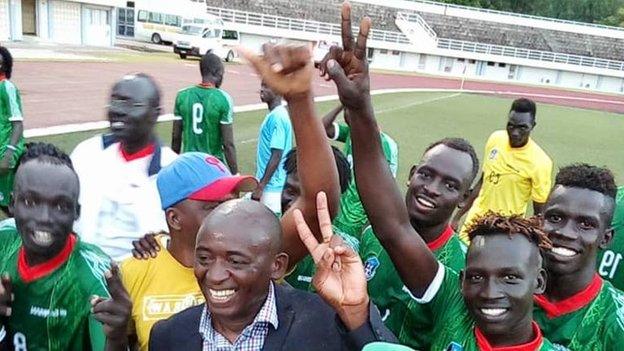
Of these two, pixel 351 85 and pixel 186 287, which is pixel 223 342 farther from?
pixel 351 85

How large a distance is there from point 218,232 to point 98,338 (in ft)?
2.69

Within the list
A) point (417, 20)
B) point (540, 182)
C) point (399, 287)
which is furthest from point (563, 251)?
point (417, 20)

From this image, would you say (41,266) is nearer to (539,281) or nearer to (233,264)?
(233,264)

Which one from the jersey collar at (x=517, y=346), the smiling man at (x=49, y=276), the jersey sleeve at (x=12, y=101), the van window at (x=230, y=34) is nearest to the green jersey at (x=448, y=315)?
the jersey collar at (x=517, y=346)

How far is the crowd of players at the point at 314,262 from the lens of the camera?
1835mm

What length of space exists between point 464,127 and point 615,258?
15765 mm

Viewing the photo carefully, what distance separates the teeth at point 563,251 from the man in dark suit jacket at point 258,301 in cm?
103

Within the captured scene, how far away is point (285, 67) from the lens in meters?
2.11

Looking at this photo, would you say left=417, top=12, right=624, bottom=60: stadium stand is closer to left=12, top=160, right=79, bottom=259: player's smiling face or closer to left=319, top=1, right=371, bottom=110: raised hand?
left=319, top=1, right=371, bottom=110: raised hand

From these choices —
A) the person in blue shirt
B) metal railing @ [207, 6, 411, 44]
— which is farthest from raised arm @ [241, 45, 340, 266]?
metal railing @ [207, 6, 411, 44]

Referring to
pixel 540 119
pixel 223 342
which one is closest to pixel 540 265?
pixel 223 342

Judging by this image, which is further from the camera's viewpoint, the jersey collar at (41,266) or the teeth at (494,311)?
the jersey collar at (41,266)

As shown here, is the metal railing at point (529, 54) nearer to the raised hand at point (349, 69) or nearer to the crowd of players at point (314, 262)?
the crowd of players at point (314, 262)

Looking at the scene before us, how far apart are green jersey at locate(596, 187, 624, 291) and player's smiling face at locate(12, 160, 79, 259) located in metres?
2.61
